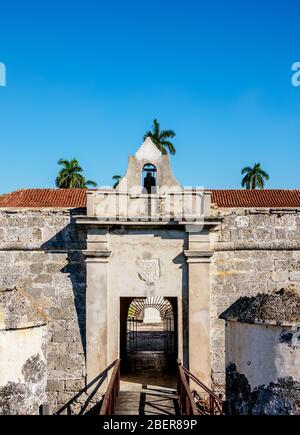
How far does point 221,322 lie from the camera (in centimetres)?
916

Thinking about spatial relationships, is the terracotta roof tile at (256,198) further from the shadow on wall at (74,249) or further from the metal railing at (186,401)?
the metal railing at (186,401)

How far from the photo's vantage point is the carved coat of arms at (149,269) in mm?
9203

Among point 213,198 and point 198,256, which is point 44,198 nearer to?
point 213,198

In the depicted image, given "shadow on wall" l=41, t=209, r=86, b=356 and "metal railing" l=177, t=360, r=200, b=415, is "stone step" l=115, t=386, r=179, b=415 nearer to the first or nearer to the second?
"metal railing" l=177, t=360, r=200, b=415

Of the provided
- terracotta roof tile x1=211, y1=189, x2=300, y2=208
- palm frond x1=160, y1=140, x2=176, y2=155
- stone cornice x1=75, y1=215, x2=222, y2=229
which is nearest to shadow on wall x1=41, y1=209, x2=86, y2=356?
stone cornice x1=75, y1=215, x2=222, y2=229

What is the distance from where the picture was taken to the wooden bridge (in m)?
7.38

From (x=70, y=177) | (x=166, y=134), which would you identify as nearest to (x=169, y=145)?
(x=166, y=134)

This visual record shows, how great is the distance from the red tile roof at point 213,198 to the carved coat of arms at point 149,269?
31.2 feet

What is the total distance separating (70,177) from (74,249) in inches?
1131

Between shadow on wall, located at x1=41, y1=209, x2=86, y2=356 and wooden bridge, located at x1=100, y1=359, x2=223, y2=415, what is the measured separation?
1591mm
